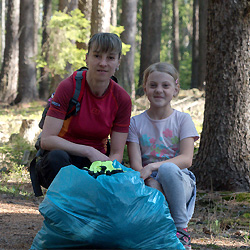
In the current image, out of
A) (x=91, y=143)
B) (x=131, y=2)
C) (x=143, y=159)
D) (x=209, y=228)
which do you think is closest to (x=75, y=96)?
(x=91, y=143)

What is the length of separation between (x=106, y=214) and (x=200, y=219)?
7.14 ft

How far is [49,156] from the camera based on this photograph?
314cm

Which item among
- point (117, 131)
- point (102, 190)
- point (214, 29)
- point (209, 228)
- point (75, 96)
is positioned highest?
point (214, 29)

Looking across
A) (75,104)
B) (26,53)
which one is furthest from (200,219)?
(26,53)

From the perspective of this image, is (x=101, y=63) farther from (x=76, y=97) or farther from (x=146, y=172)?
(x=146, y=172)

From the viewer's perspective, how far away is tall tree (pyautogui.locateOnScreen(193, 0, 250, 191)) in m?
5.25

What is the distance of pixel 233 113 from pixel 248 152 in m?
0.49

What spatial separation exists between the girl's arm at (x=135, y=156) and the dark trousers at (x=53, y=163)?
1.06 ft

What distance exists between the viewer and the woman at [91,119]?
124 inches

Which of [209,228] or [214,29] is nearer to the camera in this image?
[209,228]

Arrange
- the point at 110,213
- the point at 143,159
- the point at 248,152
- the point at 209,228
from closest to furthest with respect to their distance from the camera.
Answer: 1. the point at 110,213
2. the point at 143,159
3. the point at 209,228
4. the point at 248,152

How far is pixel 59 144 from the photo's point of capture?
10.4ft

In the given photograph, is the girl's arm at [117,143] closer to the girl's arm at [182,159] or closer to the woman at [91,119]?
the woman at [91,119]

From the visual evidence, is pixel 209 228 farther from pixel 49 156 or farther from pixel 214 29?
pixel 214 29
